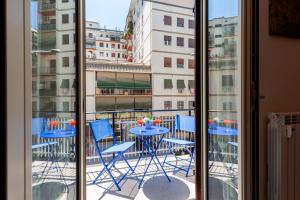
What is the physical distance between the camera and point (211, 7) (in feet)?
5.24

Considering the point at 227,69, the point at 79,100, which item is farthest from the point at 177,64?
Answer: the point at 79,100

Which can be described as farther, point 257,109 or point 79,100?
point 257,109

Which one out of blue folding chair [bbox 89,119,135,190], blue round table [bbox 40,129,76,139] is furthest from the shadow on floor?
blue round table [bbox 40,129,76,139]

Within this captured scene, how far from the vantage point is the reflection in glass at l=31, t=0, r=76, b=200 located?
2.97 ft

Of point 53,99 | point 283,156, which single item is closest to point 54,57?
point 53,99

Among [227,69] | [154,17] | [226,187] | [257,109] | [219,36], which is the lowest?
[226,187]

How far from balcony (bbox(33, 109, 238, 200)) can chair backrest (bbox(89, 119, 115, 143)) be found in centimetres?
8

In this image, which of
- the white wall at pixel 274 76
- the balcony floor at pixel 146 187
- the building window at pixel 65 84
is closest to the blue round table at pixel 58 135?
the building window at pixel 65 84

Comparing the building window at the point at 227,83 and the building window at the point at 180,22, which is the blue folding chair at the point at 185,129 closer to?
the building window at the point at 227,83

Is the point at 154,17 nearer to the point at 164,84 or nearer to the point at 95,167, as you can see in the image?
the point at 164,84

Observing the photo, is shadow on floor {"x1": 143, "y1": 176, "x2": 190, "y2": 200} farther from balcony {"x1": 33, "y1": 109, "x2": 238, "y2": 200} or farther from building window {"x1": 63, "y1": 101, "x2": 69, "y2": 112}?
building window {"x1": 63, "y1": 101, "x2": 69, "y2": 112}

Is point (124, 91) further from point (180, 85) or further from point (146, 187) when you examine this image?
point (146, 187)

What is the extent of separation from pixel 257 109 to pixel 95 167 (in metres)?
2.78

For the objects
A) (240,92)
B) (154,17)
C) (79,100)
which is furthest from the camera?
(154,17)
